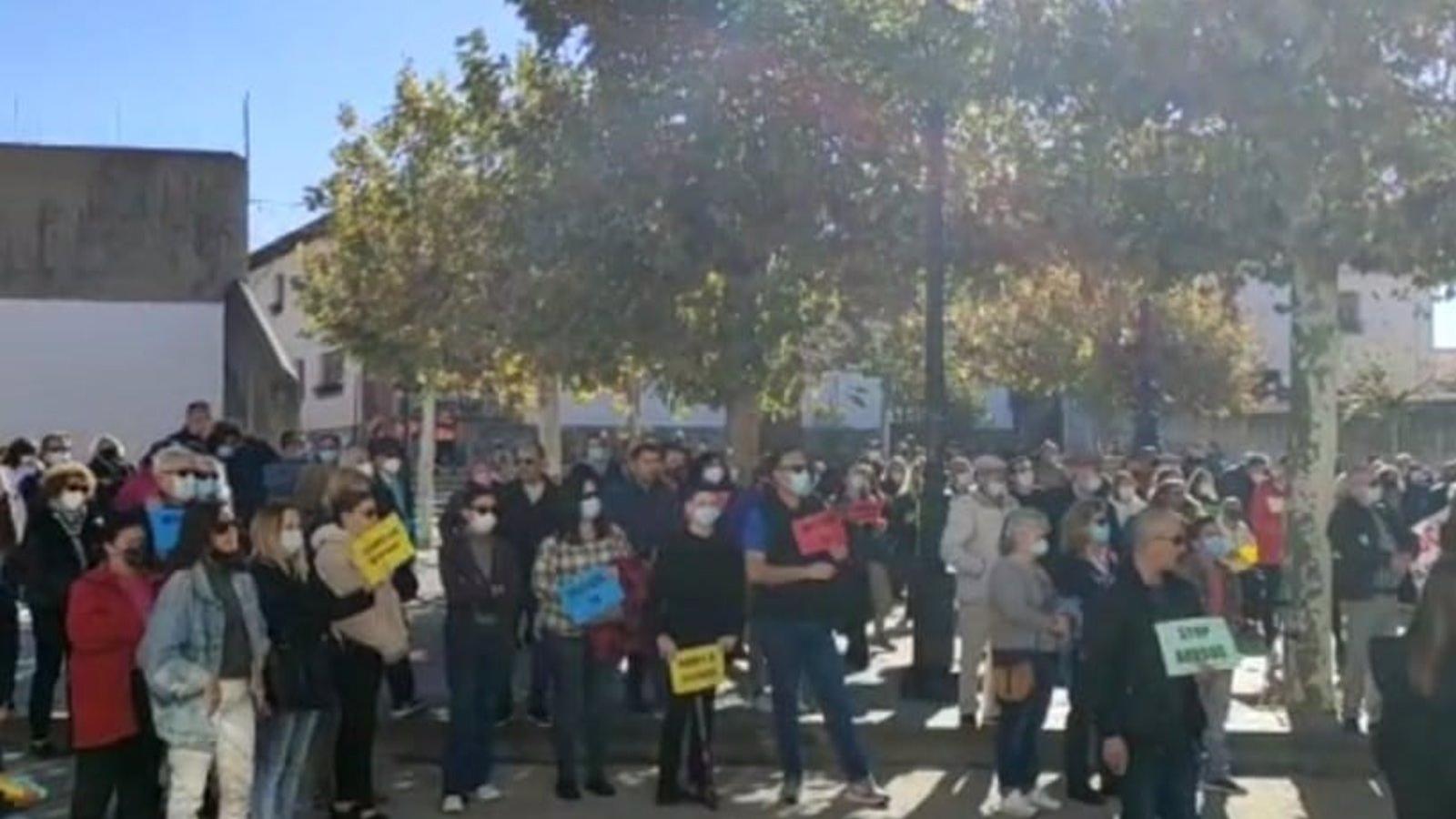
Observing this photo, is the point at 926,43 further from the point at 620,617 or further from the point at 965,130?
the point at 620,617

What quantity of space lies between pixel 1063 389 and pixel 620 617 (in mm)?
32227

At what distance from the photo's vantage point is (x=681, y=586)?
33.9ft

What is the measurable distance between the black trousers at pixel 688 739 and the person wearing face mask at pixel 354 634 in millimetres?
1522

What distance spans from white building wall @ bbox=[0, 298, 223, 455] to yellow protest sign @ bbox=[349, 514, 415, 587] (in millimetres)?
11704

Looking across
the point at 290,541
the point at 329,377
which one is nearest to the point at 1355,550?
the point at 290,541

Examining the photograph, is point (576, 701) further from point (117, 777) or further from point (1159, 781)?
point (1159, 781)

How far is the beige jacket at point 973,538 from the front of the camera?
12.3 metres

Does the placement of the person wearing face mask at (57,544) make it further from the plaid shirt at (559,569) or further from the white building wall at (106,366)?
the white building wall at (106,366)

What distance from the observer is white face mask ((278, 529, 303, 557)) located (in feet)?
28.7

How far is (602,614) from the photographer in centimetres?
1045

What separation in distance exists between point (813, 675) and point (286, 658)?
3.03m

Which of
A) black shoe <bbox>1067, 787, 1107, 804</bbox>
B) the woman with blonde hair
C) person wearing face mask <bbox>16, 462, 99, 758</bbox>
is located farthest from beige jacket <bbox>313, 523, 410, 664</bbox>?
the woman with blonde hair

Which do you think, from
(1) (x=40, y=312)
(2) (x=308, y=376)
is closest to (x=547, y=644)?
(1) (x=40, y=312)

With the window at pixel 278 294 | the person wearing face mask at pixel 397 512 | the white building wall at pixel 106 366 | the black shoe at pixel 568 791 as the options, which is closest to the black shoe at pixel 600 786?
the black shoe at pixel 568 791
